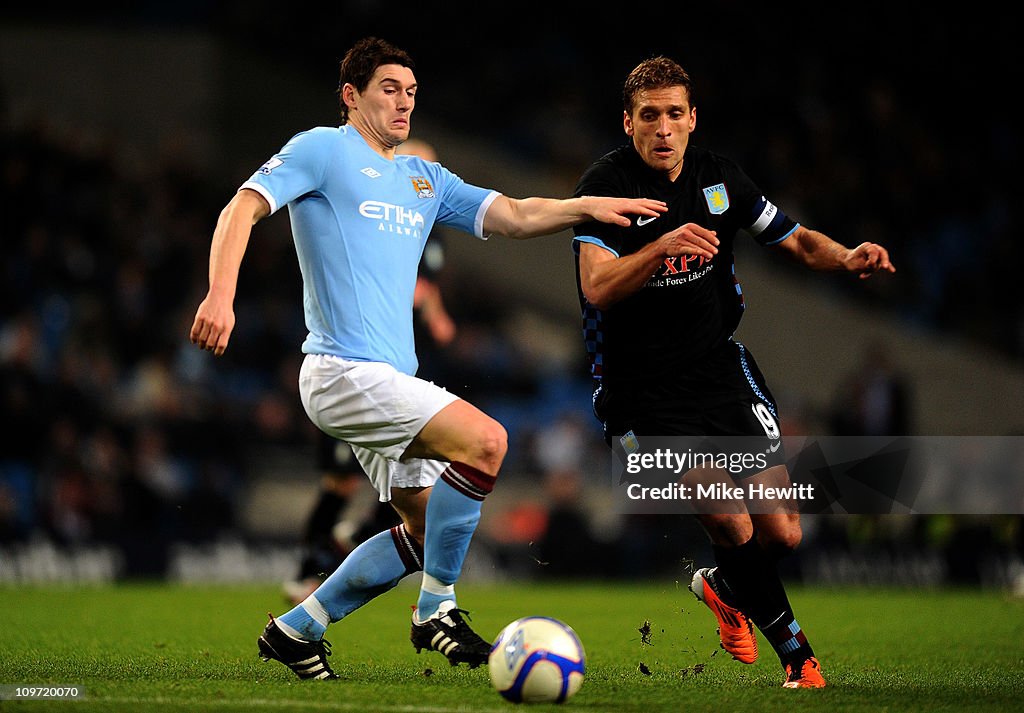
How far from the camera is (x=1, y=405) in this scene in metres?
13.0

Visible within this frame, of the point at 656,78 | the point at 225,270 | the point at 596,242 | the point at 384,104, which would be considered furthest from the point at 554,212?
the point at 225,270

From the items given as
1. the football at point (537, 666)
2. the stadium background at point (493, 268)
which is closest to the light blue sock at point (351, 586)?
the football at point (537, 666)

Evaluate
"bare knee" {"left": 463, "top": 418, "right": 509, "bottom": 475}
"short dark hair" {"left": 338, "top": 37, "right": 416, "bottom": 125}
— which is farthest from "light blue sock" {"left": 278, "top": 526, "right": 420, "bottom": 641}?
"short dark hair" {"left": 338, "top": 37, "right": 416, "bottom": 125}

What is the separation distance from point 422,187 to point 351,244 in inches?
19.5

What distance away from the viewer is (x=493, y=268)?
1817 centimetres

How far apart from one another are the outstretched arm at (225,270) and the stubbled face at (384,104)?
2.33 feet

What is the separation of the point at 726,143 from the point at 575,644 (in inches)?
517

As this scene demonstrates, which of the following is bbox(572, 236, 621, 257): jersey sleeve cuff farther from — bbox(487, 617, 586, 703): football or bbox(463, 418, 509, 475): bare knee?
bbox(487, 617, 586, 703): football

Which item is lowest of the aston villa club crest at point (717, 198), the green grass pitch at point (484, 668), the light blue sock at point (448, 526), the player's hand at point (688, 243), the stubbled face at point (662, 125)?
the green grass pitch at point (484, 668)

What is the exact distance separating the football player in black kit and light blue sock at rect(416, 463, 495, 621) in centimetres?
88

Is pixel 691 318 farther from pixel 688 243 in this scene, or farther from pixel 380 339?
pixel 380 339

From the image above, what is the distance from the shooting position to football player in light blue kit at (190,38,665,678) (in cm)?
530

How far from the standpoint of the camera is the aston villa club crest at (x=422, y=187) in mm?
5711

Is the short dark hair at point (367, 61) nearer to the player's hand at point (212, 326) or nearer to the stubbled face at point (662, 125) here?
the stubbled face at point (662, 125)
